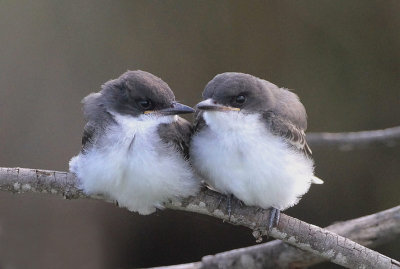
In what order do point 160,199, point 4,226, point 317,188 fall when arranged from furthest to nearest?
point 317,188 → point 4,226 → point 160,199

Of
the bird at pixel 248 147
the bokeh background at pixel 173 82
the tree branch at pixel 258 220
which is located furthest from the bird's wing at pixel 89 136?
the bokeh background at pixel 173 82

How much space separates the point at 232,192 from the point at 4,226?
271cm

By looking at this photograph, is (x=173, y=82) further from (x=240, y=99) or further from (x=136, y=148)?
(x=136, y=148)

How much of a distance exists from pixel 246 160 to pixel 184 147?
0.35m

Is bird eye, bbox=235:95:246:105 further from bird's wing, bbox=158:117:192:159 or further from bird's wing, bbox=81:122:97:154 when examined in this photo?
bird's wing, bbox=81:122:97:154

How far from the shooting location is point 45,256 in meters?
5.71

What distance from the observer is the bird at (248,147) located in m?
3.39

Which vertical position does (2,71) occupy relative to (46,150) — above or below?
above

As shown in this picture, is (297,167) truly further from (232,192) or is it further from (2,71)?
(2,71)

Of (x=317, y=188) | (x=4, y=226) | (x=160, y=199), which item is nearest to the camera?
(x=160, y=199)

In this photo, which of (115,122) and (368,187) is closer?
(115,122)

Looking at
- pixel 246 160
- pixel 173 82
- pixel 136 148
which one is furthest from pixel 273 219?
pixel 173 82

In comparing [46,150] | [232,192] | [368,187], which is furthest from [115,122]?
[368,187]

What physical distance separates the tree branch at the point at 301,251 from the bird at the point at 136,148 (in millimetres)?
941
